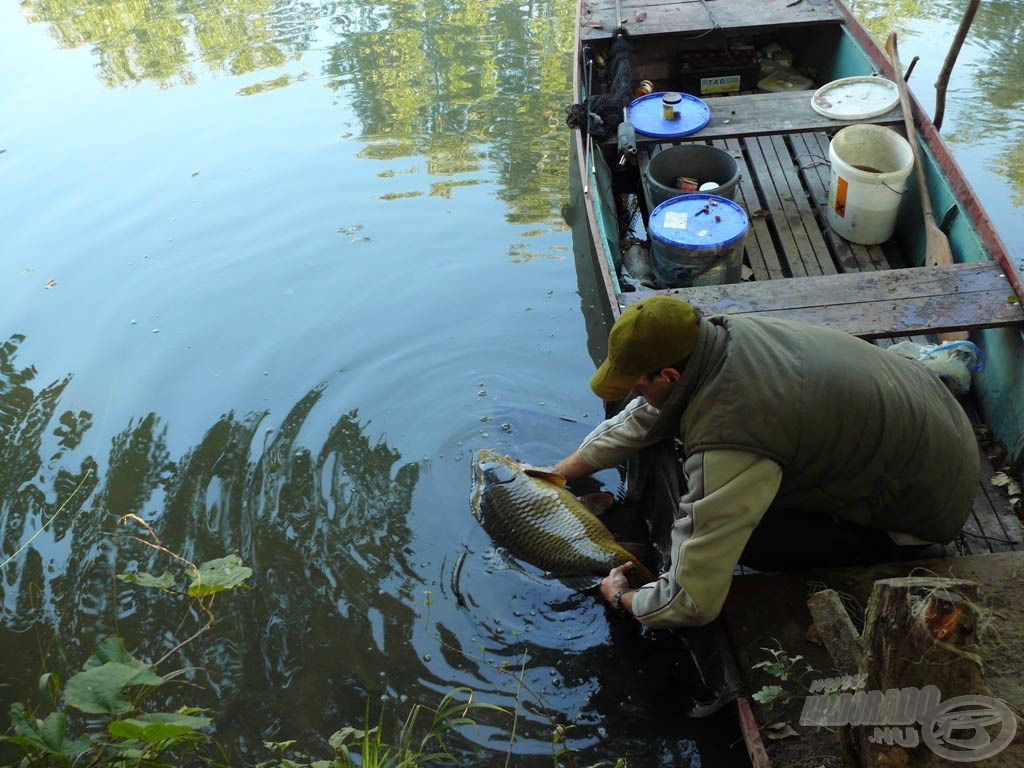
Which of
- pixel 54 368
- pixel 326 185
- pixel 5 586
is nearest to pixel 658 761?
pixel 5 586

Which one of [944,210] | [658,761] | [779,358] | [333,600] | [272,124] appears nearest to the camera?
[779,358]

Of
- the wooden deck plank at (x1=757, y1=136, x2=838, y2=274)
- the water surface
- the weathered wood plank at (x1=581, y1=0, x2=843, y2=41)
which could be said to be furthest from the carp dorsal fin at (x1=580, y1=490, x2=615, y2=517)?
the weathered wood plank at (x1=581, y1=0, x2=843, y2=41)

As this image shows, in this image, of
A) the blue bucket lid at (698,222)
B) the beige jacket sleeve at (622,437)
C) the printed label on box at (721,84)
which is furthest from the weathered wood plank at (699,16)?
the beige jacket sleeve at (622,437)

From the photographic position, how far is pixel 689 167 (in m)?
6.01

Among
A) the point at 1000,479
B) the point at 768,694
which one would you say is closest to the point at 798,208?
the point at 1000,479

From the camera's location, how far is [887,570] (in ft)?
11.6

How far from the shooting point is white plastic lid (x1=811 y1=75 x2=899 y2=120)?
19.3ft

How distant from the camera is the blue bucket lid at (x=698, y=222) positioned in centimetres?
496

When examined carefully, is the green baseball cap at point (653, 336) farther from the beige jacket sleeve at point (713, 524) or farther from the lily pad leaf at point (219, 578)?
the lily pad leaf at point (219, 578)

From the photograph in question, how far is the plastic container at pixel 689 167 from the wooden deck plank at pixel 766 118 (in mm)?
115

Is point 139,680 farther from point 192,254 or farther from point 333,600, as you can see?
point 192,254

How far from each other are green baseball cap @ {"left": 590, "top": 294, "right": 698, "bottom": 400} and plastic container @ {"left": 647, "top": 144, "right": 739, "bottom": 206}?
2.77 metres

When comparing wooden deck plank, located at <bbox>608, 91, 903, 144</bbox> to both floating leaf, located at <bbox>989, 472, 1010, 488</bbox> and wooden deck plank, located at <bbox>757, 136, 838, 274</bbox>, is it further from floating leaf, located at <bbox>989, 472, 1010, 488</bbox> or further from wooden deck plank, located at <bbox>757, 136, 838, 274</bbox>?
floating leaf, located at <bbox>989, 472, 1010, 488</bbox>

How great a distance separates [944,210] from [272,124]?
268 inches
